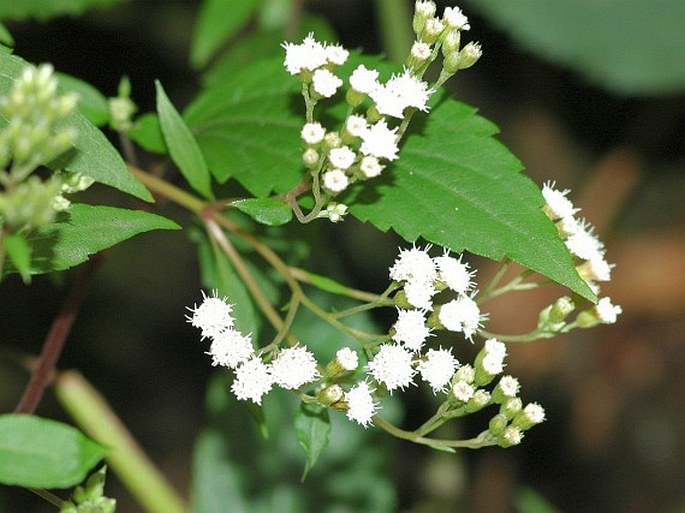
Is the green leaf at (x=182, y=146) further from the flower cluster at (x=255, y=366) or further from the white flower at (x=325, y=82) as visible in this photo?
the flower cluster at (x=255, y=366)

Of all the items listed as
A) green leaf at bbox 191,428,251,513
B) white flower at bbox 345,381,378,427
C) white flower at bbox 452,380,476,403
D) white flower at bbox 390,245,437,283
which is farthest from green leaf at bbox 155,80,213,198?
green leaf at bbox 191,428,251,513

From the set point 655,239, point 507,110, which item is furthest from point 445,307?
point 655,239

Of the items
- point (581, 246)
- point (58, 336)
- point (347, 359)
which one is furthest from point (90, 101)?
point (581, 246)

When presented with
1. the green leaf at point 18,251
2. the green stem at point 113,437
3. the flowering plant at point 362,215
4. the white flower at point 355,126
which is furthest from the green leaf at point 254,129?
the green stem at point 113,437

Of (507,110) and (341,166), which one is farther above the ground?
(507,110)

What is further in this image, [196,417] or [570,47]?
[196,417]

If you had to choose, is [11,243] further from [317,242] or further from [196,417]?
[196,417]
